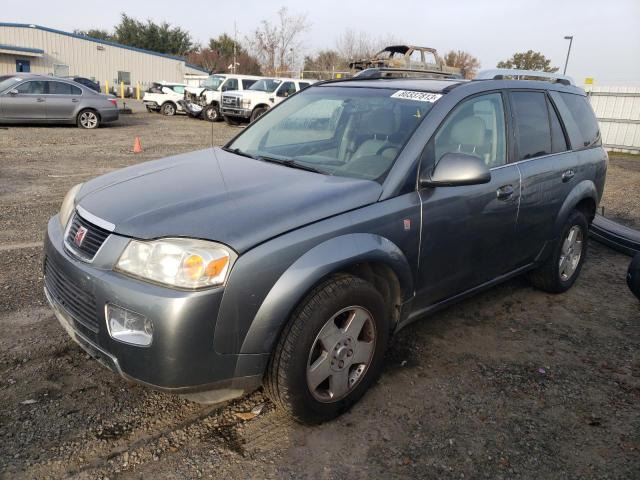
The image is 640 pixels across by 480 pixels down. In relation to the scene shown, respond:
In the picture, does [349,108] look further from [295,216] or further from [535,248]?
[535,248]

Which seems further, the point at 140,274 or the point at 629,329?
the point at 629,329

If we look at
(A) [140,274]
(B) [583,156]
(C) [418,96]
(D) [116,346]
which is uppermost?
(C) [418,96]

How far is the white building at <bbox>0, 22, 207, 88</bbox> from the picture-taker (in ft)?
138

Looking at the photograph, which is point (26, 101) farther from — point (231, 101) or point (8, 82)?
point (231, 101)

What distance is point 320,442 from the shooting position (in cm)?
266

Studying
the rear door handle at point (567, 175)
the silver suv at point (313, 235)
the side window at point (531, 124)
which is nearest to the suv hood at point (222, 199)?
the silver suv at point (313, 235)

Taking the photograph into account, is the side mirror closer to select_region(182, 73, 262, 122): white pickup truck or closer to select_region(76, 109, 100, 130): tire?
select_region(76, 109, 100, 130): tire

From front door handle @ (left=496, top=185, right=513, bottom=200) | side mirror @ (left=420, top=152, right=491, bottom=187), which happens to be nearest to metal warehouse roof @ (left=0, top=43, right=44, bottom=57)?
front door handle @ (left=496, top=185, right=513, bottom=200)

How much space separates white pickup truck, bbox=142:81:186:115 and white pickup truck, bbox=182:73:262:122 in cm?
221

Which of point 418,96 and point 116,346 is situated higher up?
point 418,96

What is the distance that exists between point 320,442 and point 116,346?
3.68 feet

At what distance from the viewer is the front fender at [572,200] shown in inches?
167

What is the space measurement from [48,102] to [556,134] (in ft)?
51.8

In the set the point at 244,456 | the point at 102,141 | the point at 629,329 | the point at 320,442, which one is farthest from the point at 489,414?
the point at 102,141
